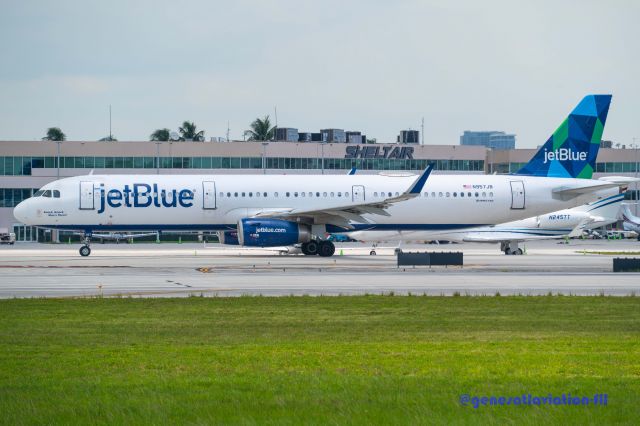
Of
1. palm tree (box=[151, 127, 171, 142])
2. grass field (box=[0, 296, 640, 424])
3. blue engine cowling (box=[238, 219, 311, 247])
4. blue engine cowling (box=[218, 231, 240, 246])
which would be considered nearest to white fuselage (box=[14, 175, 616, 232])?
blue engine cowling (box=[218, 231, 240, 246])

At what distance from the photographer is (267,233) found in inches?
1892

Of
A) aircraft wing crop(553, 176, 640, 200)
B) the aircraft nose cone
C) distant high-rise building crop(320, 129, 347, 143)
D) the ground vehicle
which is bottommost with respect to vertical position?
the ground vehicle

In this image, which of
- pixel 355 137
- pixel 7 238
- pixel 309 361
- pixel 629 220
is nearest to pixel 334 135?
pixel 355 137

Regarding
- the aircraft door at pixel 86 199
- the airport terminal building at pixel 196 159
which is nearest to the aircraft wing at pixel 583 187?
the aircraft door at pixel 86 199

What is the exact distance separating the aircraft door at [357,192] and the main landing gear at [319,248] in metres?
Result: 3.17

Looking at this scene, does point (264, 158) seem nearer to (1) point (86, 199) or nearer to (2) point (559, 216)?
(2) point (559, 216)

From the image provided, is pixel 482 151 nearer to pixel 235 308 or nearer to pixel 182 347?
pixel 235 308

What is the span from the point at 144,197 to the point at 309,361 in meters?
36.3

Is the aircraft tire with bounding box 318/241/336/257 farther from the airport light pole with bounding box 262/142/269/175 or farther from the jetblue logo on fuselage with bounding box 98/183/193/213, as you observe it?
the airport light pole with bounding box 262/142/269/175

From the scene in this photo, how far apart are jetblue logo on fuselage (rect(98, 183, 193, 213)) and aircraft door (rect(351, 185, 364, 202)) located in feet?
30.4

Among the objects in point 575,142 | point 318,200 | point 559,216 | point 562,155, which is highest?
point 575,142

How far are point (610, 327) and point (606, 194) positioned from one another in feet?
115

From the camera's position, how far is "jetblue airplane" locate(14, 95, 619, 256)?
50.4m

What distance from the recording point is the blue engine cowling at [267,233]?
47875 mm
